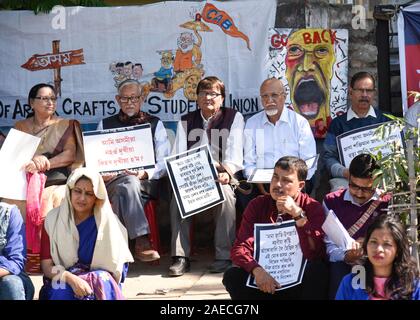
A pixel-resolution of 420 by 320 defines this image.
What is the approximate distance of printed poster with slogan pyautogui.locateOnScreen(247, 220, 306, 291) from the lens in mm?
5484

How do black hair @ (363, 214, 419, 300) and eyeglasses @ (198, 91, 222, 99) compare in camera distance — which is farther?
eyeglasses @ (198, 91, 222, 99)

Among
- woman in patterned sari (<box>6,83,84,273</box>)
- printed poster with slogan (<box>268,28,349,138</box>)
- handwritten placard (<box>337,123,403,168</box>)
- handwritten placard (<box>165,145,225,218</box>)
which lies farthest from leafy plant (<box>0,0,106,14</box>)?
handwritten placard (<box>337,123,403,168</box>)

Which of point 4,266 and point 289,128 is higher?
point 289,128

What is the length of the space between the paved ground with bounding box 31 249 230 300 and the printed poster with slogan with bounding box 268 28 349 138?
5.39 feet

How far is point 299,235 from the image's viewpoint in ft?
18.0

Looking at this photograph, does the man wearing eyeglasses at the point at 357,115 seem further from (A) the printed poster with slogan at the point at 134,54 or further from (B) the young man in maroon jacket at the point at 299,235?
(B) the young man in maroon jacket at the point at 299,235

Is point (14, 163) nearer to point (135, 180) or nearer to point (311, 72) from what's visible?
point (135, 180)

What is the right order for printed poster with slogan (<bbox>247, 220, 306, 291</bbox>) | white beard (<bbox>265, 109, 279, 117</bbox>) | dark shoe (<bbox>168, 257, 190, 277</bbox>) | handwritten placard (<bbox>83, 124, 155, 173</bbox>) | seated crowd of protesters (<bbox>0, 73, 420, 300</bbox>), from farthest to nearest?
white beard (<bbox>265, 109, 279, 117</bbox>) < handwritten placard (<bbox>83, 124, 155, 173</bbox>) < dark shoe (<bbox>168, 257, 190, 277</bbox>) < printed poster with slogan (<bbox>247, 220, 306, 291</bbox>) < seated crowd of protesters (<bbox>0, 73, 420, 300</bbox>)

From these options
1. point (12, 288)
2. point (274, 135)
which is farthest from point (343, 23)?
point (12, 288)

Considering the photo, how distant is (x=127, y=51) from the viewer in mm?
8234

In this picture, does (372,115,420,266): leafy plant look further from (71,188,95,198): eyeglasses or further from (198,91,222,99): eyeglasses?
(198,91,222,99): eyeglasses

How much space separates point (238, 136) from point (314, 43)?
1.28 meters

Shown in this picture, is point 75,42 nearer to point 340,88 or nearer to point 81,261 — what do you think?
point 340,88
